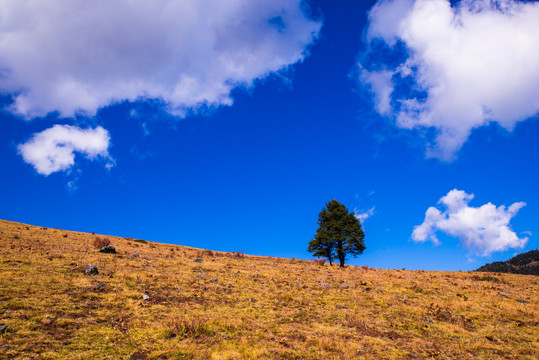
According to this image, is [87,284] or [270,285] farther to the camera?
[270,285]

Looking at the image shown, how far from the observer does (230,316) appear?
13211 millimetres

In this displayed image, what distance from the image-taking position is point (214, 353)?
31.9ft

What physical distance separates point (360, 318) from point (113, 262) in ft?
58.5

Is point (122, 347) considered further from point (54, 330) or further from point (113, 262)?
point (113, 262)

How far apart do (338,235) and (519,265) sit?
639ft

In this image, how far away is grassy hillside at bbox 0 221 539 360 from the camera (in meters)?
9.91

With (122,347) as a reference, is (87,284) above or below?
above

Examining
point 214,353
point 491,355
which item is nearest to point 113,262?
point 214,353

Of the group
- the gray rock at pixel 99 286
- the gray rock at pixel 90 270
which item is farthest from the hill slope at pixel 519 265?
the gray rock at pixel 99 286

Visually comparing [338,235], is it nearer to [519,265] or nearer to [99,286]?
[99,286]

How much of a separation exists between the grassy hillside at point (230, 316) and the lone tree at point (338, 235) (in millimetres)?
24523

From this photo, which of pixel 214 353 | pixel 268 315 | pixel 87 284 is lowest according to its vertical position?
pixel 214 353

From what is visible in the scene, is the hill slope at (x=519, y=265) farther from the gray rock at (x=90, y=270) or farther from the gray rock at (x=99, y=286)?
the gray rock at (x=99, y=286)

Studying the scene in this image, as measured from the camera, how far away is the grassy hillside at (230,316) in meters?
9.91
